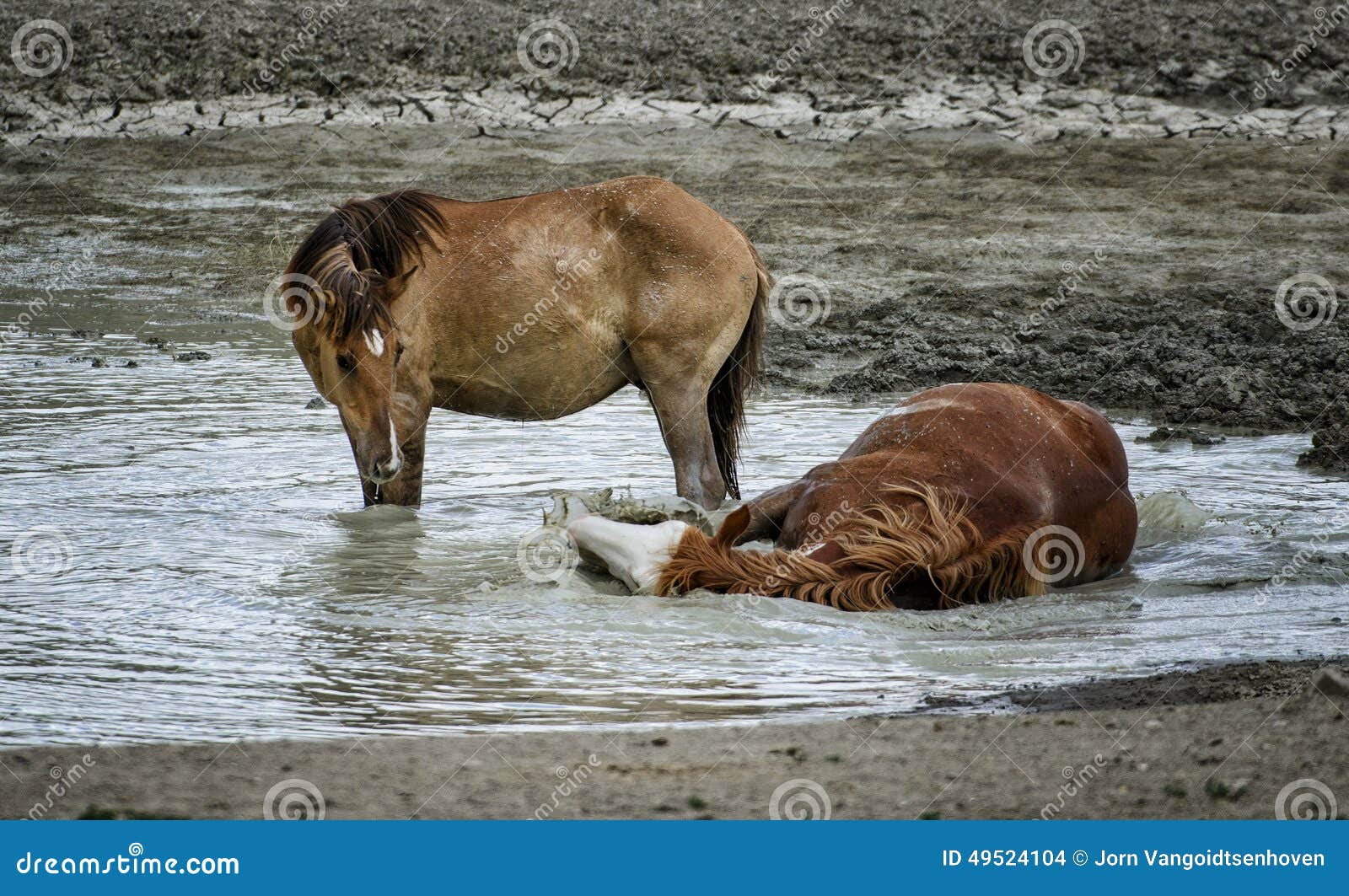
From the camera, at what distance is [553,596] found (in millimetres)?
5309

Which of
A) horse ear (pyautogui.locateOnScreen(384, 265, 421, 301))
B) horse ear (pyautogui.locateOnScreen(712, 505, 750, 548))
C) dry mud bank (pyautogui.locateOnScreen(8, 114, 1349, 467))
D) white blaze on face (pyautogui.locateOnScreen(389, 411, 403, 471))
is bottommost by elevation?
dry mud bank (pyautogui.locateOnScreen(8, 114, 1349, 467))

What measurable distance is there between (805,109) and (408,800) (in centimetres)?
1459

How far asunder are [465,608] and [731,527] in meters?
0.99

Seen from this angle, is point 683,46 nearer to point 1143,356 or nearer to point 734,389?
point 1143,356

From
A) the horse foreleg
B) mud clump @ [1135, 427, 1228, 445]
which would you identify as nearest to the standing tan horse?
the horse foreleg

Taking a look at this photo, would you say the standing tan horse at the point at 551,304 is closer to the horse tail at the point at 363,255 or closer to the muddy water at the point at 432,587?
the horse tail at the point at 363,255

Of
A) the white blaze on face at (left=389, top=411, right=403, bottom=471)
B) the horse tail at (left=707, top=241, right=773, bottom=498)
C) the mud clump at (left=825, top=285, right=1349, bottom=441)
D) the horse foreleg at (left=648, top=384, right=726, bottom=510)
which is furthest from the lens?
the mud clump at (left=825, top=285, right=1349, bottom=441)

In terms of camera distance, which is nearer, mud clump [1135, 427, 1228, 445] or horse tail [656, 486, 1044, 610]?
horse tail [656, 486, 1044, 610]

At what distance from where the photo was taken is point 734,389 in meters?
7.01

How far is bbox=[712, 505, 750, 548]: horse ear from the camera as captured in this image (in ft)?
16.8

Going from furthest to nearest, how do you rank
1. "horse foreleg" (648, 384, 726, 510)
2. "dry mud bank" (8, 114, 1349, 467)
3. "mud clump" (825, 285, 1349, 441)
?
"dry mud bank" (8, 114, 1349, 467) → "mud clump" (825, 285, 1349, 441) → "horse foreleg" (648, 384, 726, 510)

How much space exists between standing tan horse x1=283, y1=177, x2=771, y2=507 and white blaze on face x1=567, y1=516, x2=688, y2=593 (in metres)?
1.10

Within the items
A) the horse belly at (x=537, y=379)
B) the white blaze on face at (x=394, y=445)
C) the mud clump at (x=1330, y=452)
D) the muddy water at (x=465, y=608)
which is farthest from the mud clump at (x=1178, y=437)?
the white blaze on face at (x=394, y=445)

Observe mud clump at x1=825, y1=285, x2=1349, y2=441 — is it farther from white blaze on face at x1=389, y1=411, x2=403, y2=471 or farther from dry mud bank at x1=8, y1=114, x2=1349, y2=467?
white blaze on face at x1=389, y1=411, x2=403, y2=471
